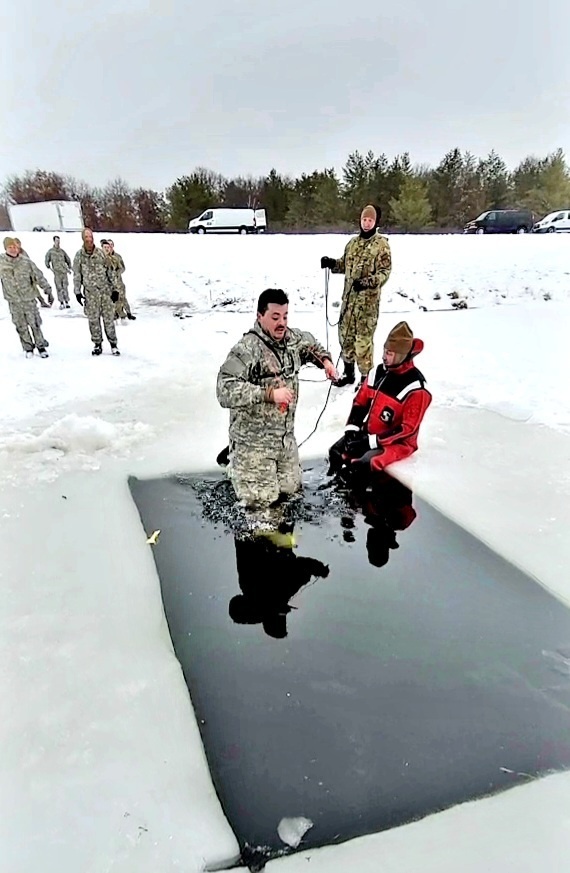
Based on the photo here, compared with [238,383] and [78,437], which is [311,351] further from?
[78,437]

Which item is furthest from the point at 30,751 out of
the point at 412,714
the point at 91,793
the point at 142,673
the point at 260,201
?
the point at 260,201

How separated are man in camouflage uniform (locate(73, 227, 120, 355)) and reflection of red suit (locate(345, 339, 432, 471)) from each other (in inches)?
167

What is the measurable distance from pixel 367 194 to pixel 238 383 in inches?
709

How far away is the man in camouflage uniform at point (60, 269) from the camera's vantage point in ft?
34.7

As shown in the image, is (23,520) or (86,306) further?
(86,306)

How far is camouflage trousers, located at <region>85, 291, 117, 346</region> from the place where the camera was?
687 centimetres

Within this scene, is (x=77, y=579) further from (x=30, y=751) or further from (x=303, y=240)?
(x=303, y=240)

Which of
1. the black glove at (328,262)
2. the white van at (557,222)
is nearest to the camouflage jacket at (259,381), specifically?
the black glove at (328,262)

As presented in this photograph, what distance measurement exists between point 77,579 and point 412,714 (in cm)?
158

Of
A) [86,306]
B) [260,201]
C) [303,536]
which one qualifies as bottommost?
[303,536]

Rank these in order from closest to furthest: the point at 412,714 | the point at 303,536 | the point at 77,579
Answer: the point at 412,714
the point at 77,579
the point at 303,536

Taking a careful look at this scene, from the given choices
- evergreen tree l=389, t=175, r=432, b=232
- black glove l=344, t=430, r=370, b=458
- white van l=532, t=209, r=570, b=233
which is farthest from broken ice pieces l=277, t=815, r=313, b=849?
white van l=532, t=209, r=570, b=233

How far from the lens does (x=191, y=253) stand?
49.4ft

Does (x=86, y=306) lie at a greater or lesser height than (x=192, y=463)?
greater
